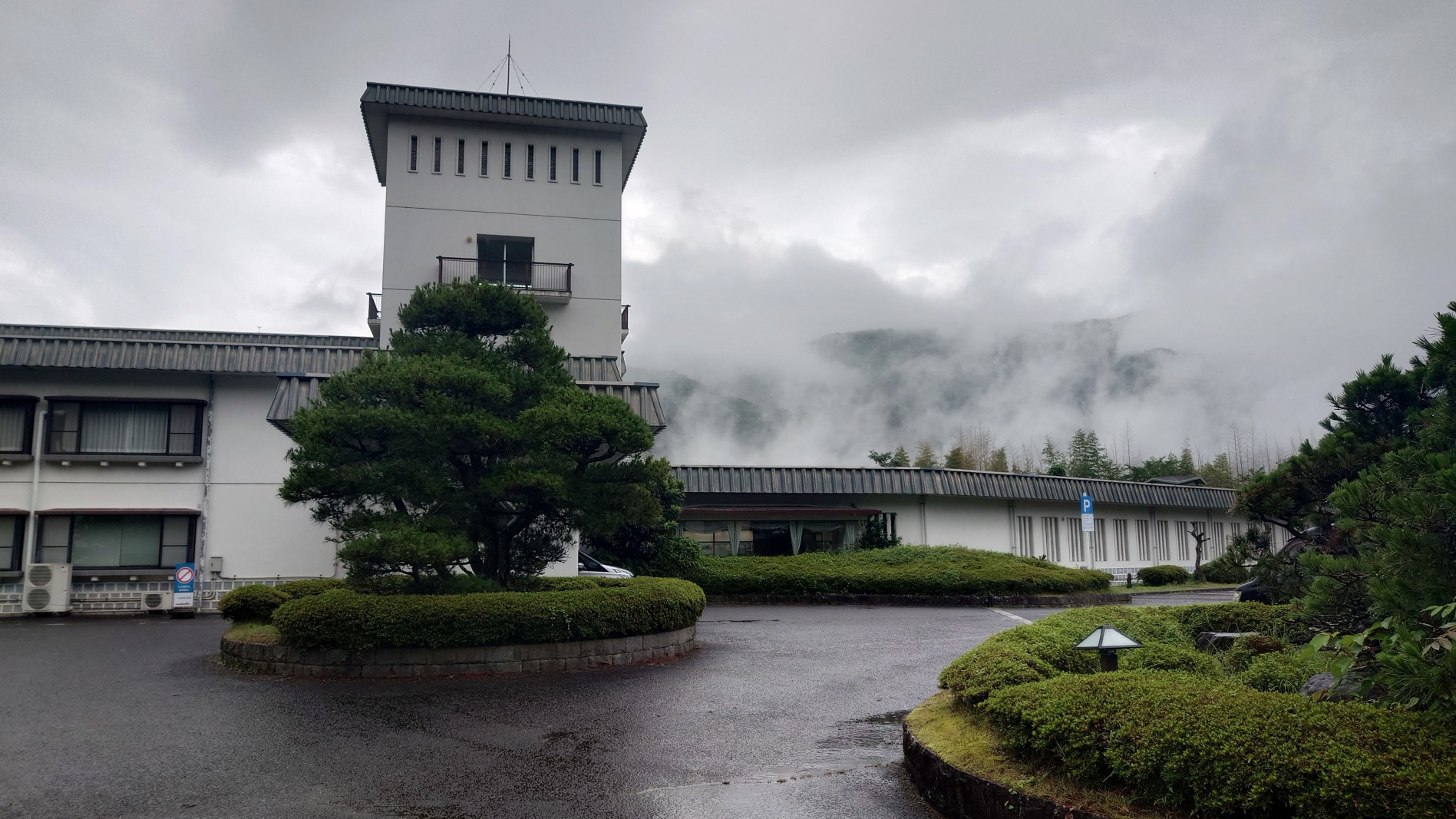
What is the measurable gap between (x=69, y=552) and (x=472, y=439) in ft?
41.5

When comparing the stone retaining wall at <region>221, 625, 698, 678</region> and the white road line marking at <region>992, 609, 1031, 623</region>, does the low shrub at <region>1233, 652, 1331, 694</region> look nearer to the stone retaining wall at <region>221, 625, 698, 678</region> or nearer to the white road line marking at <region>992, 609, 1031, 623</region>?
the stone retaining wall at <region>221, 625, 698, 678</region>

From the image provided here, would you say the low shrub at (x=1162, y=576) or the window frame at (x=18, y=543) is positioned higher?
the window frame at (x=18, y=543)

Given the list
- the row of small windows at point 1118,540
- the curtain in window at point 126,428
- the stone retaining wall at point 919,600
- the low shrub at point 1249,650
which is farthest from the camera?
the row of small windows at point 1118,540

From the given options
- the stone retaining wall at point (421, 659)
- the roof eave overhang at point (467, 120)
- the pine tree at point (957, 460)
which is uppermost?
the roof eave overhang at point (467, 120)

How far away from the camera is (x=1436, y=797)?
3.60m

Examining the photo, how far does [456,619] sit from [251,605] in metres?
4.49

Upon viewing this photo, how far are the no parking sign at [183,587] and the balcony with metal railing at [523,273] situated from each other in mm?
8836

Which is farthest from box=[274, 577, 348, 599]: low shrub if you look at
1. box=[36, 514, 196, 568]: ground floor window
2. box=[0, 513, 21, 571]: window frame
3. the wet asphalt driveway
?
box=[0, 513, 21, 571]: window frame

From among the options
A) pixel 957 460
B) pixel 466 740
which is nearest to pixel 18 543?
pixel 466 740

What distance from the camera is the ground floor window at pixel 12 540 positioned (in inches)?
731

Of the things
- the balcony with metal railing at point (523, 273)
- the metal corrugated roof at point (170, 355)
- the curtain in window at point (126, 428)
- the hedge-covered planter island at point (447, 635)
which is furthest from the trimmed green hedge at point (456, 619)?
the balcony with metal railing at point (523, 273)

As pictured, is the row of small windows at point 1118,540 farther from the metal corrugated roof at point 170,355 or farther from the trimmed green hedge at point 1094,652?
the metal corrugated roof at point 170,355

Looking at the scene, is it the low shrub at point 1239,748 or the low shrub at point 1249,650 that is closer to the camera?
the low shrub at point 1239,748

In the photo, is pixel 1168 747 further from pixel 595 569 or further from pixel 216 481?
pixel 216 481
